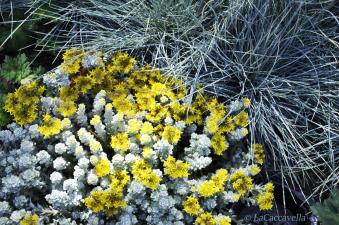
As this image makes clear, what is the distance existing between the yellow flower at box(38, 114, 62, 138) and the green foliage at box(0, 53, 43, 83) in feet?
1.40

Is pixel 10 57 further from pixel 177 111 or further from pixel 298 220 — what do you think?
pixel 298 220

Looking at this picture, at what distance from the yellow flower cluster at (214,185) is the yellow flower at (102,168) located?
382mm

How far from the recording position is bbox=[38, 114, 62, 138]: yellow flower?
195 centimetres

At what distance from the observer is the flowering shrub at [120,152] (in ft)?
6.13

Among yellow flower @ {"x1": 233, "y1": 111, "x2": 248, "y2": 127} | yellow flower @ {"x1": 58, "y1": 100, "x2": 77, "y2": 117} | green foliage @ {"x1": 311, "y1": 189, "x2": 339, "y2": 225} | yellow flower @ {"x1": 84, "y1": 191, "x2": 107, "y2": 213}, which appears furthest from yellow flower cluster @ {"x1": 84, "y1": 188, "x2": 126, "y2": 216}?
green foliage @ {"x1": 311, "y1": 189, "x2": 339, "y2": 225}

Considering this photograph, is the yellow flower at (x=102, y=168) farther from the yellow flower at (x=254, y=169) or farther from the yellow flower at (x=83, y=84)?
the yellow flower at (x=254, y=169)

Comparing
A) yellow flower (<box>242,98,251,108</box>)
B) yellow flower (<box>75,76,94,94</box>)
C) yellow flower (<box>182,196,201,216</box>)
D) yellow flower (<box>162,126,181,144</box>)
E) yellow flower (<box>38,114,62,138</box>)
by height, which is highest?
yellow flower (<box>75,76,94,94</box>)

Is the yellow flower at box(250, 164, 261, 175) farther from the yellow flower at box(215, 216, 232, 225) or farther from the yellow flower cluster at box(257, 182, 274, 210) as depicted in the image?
the yellow flower at box(215, 216, 232, 225)

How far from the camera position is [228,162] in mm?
2127

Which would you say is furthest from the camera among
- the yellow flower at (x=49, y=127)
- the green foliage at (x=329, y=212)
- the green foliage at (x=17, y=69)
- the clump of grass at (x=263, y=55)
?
the green foliage at (x=17, y=69)

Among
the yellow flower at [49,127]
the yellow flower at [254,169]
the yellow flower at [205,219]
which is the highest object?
the yellow flower at [49,127]

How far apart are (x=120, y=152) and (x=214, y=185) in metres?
0.41

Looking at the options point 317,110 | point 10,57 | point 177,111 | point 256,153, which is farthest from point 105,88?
point 317,110

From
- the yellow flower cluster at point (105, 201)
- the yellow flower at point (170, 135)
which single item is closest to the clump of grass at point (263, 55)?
the yellow flower at point (170, 135)
